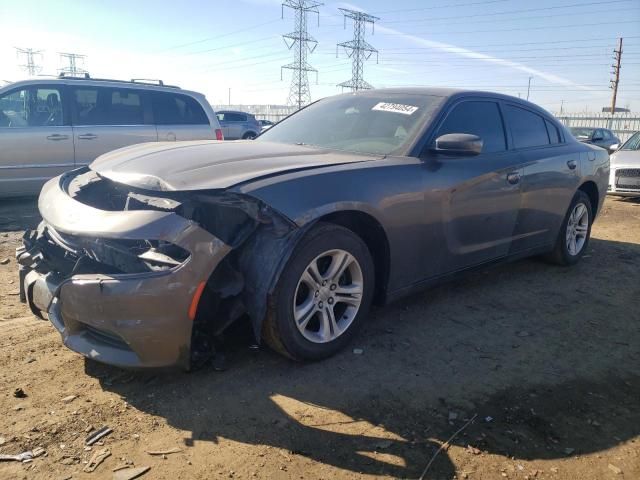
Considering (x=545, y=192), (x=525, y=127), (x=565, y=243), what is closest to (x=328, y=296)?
(x=545, y=192)

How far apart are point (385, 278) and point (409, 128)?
1.15 metres

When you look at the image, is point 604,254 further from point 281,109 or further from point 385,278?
point 281,109

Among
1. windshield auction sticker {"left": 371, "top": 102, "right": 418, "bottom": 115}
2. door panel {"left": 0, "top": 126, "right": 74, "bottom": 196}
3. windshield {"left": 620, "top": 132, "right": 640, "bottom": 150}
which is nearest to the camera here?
windshield auction sticker {"left": 371, "top": 102, "right": 418, "bottom": 115}

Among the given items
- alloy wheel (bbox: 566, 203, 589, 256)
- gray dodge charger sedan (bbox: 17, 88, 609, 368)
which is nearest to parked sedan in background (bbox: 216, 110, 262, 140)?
alloy wheel (bbox: 566, 203, 589, 256)

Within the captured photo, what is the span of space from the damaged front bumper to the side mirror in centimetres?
171

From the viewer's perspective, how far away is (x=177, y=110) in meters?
8.31

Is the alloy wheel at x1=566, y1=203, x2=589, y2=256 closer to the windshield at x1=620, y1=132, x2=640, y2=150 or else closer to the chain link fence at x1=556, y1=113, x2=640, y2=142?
the windshield at x1=620, y1=132, x2=640, y2=150

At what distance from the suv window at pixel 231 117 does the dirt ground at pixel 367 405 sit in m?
16.7

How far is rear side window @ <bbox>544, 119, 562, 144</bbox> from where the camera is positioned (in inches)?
201

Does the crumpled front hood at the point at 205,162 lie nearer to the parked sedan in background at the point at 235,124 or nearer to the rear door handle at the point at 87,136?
the rear door handle at the point at 87,136

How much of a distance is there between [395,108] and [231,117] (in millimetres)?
16810

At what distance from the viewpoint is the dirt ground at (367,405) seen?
7.47ft

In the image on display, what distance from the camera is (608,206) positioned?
10.1 meters

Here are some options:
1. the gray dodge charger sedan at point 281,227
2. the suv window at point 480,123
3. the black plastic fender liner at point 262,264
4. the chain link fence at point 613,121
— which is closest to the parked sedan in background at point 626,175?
the gray dodge charger sedan at point 281,227
